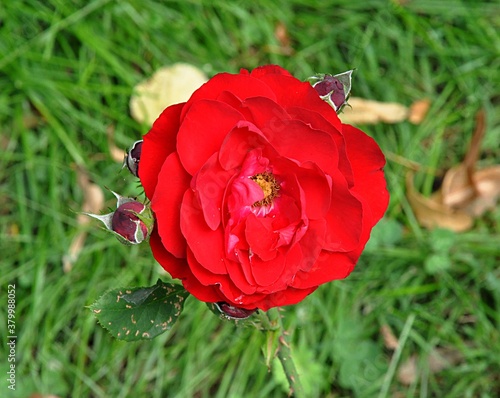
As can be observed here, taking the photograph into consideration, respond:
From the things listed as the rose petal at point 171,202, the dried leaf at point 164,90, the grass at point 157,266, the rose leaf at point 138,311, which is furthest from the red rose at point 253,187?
the dried leaf at point 164,90

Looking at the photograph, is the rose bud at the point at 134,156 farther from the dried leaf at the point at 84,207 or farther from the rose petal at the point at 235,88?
the dried leaf at the point at 84,207

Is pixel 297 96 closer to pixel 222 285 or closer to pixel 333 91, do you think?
pixel 333 91

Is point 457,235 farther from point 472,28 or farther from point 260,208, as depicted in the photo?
point 260,208

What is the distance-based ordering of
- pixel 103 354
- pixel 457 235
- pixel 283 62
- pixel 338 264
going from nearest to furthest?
1. pixel 338 264
2. pixel 103 354
3. pixel 457 235
4. pixel 283 62

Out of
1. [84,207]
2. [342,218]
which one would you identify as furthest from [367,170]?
[84,207]

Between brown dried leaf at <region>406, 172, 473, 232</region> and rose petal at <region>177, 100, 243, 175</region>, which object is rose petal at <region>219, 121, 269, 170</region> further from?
brown dried leaf at <region>406, 172, 473, 232</region>

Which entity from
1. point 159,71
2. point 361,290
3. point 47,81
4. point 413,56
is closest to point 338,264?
point 361,290

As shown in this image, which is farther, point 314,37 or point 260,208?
point 314,37
